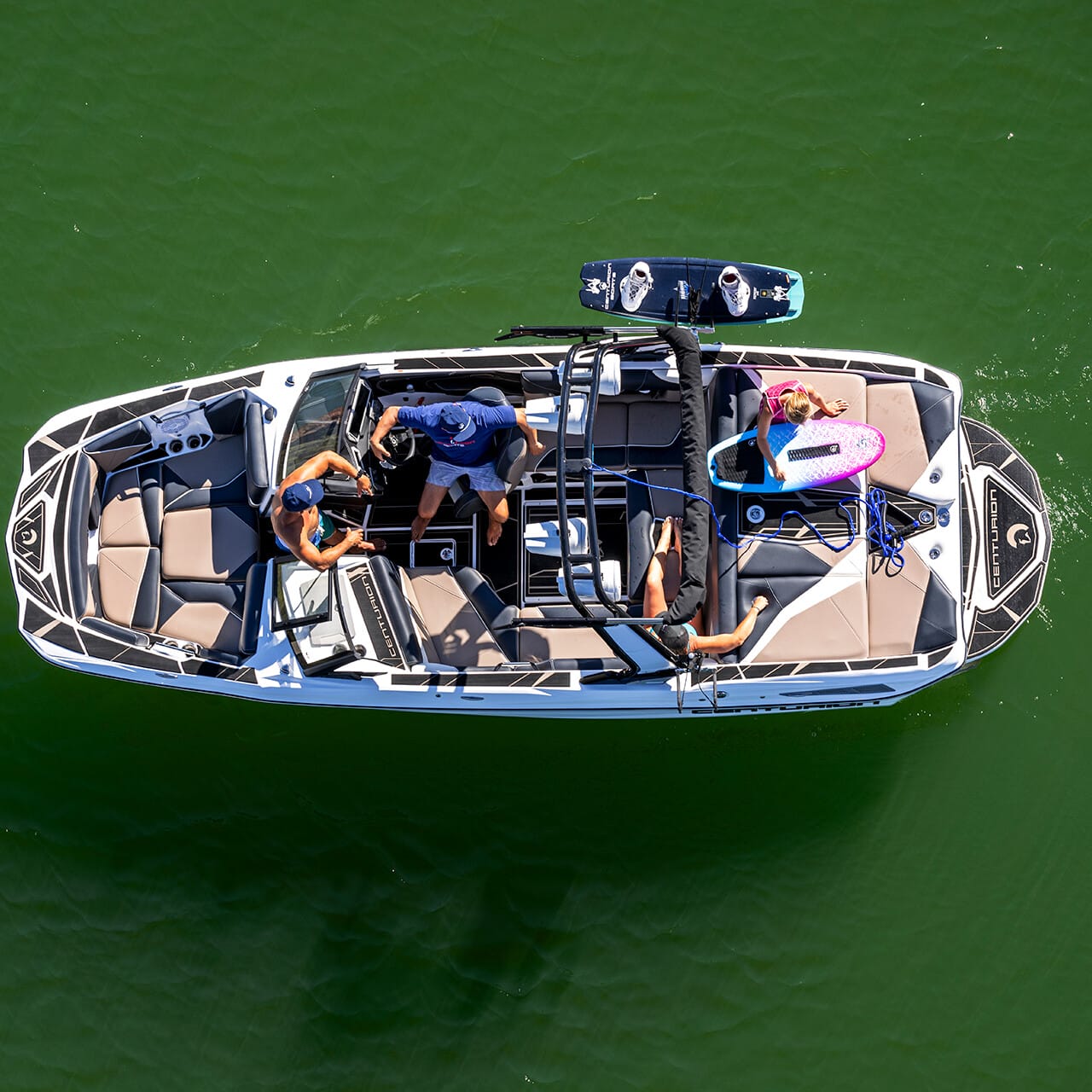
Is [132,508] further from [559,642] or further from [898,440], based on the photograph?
[898,440]

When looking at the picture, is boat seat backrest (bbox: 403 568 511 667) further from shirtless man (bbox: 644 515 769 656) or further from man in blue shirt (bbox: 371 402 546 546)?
shirtless man (bbox: 644 515 769 656)

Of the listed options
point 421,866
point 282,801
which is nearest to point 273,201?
point 282,801

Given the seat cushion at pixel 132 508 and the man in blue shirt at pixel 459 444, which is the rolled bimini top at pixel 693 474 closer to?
the man in blue shirt at pixel 459 444

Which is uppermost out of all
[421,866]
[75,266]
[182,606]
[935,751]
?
[75,266]

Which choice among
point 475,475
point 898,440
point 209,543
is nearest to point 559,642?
point 475,475

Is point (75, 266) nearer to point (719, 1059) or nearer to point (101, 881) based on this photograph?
point (101, 881)
